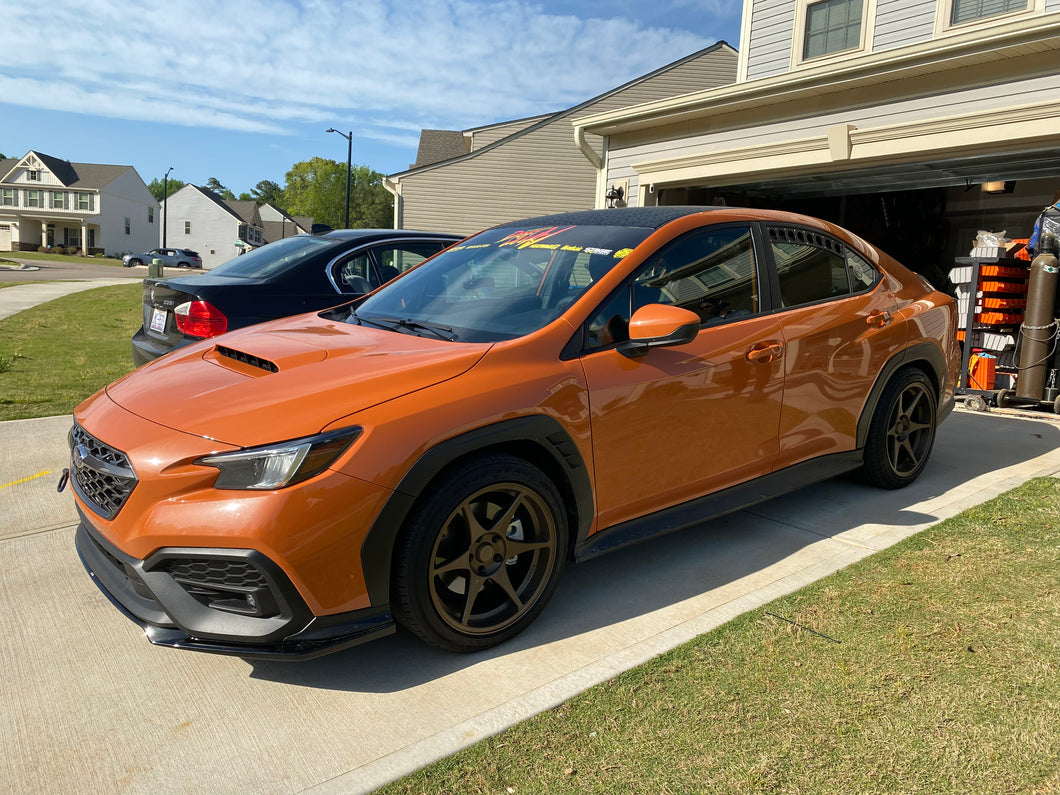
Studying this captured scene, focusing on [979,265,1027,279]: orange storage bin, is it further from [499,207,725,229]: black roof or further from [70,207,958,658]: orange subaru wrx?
[499,207,725,229]: black roof

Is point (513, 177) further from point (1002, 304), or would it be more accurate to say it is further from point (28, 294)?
point (1002, 304)

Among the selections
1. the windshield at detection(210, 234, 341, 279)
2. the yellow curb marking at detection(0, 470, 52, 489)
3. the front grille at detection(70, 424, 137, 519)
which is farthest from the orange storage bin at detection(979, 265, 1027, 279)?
the yellow curb marking at detection(0, 470, 52, 489)

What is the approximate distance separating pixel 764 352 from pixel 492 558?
1664mm

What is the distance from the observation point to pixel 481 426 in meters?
2.71

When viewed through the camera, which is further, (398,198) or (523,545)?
(398,198)

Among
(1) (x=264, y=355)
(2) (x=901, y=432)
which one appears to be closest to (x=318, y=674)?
(1) (x=264, y=355)

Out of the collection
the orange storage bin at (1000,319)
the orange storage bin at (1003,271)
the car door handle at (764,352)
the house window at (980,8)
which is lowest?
the car door handle at (764,352)

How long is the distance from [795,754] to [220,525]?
1825mm

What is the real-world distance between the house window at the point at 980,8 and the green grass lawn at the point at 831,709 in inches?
356

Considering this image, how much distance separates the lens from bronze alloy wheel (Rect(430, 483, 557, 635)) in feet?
9.00

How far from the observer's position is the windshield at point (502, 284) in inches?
126

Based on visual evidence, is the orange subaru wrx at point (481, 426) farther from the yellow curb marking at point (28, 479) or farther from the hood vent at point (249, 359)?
the yellow curb marking at point (28, 479)

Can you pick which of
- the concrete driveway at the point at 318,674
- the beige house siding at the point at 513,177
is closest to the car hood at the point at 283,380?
the concrete driveway at the point at 318,674

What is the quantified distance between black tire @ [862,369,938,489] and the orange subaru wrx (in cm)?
3
